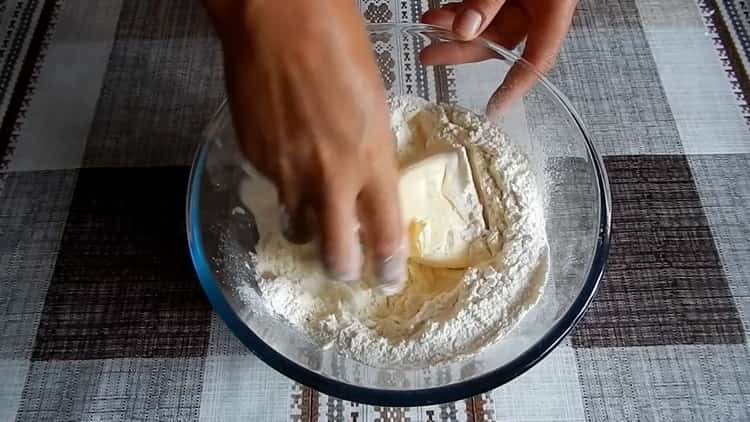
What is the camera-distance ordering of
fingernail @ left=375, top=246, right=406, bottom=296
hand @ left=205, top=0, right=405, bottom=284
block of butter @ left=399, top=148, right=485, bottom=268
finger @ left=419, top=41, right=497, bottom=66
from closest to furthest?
hand @ left=205, top=0, right=405, bottom=284
fingernail @ left=375, top=246, right=406, bottom=296
block of butter @ left=399, top=148, right=485, bottom=268
finger @ left=419, top=41, right=497, bottom=66

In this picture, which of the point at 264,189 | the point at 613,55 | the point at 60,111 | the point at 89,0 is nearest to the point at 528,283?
the point at 264,189

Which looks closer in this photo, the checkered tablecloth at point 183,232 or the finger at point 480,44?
the checkered tablecloth at point 183,232

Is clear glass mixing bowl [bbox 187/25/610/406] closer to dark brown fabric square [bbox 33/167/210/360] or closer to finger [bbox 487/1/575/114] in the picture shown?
finger [bbox 487/1/575/114]

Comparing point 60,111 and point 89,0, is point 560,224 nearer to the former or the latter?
point 60,111

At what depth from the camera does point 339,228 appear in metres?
0.45

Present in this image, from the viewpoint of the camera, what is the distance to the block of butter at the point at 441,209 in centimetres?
66

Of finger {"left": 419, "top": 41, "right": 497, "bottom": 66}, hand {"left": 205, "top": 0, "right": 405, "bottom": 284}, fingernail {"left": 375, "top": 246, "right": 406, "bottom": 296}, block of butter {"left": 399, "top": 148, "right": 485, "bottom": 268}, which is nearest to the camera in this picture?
hand {"left": 205, "top": 0, "right": 405, "bottom": 284}

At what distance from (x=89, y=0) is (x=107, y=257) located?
1.59 feet

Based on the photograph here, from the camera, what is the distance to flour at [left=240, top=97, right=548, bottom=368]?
23.7 inches

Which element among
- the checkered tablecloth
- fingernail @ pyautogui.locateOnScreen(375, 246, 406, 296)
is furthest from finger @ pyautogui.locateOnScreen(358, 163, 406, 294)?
the checkered tablecloth

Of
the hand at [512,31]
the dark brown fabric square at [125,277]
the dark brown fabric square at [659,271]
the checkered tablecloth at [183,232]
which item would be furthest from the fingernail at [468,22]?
the dark brown fabric square at [125,277]

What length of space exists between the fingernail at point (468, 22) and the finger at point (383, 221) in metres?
0.30

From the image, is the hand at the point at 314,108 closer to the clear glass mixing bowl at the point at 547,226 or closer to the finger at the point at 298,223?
the finger at the point at 298,223

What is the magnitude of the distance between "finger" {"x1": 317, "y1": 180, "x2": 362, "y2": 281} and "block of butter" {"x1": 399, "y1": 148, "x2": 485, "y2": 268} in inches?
6.6
